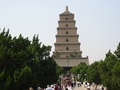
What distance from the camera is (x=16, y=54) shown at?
52.2 ft

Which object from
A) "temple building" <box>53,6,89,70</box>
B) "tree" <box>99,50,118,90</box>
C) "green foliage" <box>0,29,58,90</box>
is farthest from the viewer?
"temple building" <box>53,6,89,70</box>

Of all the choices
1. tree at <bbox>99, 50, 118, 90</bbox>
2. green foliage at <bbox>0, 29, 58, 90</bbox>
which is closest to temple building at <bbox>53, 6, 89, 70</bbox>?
tree at <bbox>99, 50, 118, 90</bbox>

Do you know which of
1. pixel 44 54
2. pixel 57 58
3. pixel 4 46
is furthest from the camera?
pixel 57 58

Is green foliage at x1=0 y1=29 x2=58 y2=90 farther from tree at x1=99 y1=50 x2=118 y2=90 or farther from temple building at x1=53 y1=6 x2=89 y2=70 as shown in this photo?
temple building at x1=53 y1=6 x2=89 y2=70

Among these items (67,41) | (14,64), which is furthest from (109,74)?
(67,41)

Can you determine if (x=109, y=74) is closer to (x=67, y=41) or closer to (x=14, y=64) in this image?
(x=14, y=64)

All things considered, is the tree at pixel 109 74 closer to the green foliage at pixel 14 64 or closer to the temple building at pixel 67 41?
the green foliage at pixel 14 64

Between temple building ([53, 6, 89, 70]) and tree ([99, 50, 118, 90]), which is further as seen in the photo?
temple building ([53, 6, 89, 70])

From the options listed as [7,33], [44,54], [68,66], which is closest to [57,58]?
[68,66]

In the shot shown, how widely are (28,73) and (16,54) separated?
46.5 inches

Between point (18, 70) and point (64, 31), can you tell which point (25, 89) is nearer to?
point (18, 70)

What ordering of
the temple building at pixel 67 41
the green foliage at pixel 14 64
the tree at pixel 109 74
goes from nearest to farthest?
the green foliage at pixel 14 64
the tree at pixel 109 74
the temple building at pixel 67 41

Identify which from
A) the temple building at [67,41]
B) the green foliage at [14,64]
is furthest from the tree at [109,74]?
the temple building at [67,41]

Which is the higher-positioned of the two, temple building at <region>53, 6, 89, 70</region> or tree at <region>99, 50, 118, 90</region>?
temple building at <region>53, 6, 89, 70</region>
